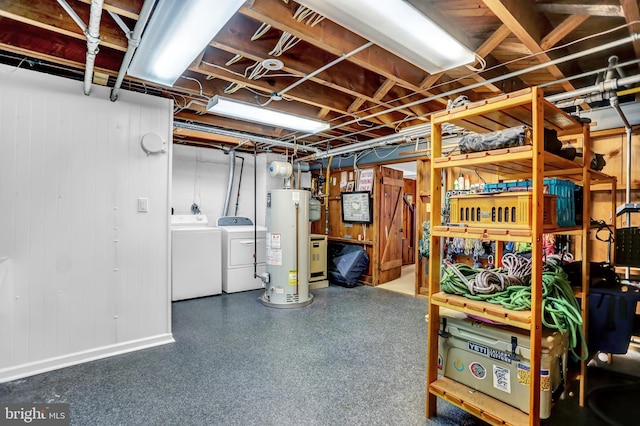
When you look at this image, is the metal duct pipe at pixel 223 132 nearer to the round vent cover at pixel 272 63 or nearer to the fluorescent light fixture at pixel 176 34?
the fluorescent light fixture at pixel 176 34

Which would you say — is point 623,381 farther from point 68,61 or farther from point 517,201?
point 68,61

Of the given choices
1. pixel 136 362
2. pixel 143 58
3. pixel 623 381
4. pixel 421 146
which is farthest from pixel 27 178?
pixel 623 381

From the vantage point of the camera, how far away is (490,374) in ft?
5.85

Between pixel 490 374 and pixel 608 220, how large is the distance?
2691mm

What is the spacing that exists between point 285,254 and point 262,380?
2009 mm

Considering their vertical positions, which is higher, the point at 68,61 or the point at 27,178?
the point at 68,61

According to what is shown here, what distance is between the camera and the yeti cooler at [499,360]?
5.39 ft

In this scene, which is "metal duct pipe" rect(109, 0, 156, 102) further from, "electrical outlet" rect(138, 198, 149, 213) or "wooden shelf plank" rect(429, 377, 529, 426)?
"wooden shelf plank" rect(429, 377, 529, 426)

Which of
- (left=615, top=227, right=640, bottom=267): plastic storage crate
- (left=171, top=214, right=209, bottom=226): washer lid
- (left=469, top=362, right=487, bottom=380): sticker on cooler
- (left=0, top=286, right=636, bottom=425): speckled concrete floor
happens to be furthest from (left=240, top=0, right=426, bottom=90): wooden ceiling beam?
(left=171, top=214, right=209, bottom=226): washer lid

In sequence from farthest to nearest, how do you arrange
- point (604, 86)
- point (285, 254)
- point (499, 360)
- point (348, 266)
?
point (348, 266)
point (285, 254)
point (604, 86)
point (499, 360)

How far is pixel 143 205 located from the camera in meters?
2.99

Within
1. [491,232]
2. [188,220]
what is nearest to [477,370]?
[491,232]

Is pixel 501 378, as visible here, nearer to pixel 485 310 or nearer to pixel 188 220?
pixel 485 310

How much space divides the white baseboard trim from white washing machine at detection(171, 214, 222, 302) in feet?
4.81
